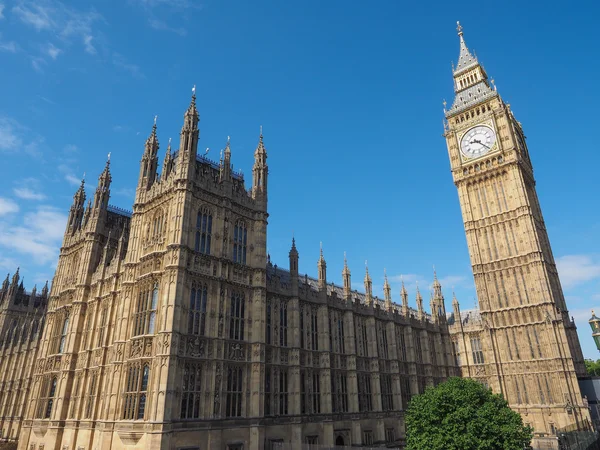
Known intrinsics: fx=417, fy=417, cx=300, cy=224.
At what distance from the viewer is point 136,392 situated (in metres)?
29.0

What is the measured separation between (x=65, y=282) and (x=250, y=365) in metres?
25.2

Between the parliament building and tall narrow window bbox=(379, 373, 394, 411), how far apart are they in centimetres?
22

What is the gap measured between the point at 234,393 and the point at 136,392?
6860mm

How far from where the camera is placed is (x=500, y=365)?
57.9 m

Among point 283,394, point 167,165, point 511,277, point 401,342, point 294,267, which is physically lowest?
point 283,394

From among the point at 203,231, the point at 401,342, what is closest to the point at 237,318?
the point at 203,231

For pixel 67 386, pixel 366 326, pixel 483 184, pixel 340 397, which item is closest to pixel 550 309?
pixel 483 184

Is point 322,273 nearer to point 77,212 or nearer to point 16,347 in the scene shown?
point 77,212

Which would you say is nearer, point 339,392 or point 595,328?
point 595,328

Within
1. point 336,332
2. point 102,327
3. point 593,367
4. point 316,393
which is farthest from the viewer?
point 593,367

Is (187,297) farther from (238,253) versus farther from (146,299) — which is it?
(238,253)

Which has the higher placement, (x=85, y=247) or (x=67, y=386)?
(x=85, y=247)

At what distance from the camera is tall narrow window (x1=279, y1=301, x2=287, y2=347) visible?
36.5m

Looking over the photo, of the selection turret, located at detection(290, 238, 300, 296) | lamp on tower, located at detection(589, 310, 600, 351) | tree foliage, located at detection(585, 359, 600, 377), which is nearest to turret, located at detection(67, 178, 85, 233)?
turret, located at detection(290, 238, 300, 296)
